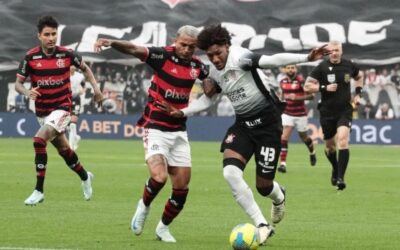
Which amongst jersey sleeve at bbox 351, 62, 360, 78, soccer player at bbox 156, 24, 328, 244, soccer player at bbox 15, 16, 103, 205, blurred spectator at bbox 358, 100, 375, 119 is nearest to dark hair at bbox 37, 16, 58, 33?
soccer player at bbox 15, 16, 103, 205

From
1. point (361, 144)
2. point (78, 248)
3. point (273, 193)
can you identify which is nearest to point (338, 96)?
point (273, 193)

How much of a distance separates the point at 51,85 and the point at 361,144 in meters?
26.1

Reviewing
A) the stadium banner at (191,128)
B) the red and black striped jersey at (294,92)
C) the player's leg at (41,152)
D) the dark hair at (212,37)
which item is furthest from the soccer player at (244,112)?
the stadium banner at (191,128)

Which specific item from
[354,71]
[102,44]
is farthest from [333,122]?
[102,44]

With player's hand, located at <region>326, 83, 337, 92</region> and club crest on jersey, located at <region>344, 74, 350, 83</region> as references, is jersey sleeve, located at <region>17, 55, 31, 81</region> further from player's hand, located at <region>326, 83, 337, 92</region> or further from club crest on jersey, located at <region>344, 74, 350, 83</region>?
club crest on jersey, located at <region>344, 74, 350, 83</region>

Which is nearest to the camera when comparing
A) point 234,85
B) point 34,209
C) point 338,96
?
point 234,85

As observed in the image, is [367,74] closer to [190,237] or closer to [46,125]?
[46,125]

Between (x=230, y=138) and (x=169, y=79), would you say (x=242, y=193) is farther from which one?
(x=169, y=79)

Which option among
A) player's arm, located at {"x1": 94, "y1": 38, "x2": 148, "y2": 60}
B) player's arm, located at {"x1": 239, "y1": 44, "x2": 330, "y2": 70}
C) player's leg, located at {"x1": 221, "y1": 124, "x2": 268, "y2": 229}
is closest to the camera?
player's arm, located at {"x1": 239, "y1": 44, "x2": 330, "y2": 70}

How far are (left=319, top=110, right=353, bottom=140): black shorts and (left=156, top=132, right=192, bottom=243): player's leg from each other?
27.1 ft

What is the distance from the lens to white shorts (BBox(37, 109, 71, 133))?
16.9 m

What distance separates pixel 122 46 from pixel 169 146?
4.50ft

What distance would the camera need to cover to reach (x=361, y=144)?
41656 mm

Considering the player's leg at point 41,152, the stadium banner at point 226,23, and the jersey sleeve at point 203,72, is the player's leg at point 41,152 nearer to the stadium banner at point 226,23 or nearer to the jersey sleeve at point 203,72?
the jersey sleeve at point 203,72
